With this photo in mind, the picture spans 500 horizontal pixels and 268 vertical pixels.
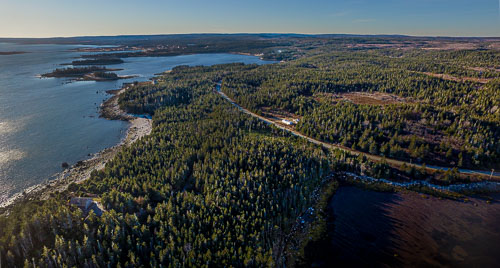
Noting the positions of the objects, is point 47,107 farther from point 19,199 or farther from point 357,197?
point 357,197

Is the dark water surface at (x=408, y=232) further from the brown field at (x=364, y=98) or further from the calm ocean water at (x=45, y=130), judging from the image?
the calm ocean water at (x=45, y=130)

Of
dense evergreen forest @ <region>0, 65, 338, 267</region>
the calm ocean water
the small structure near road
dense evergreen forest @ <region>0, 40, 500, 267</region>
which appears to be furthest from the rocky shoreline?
the small structure near road

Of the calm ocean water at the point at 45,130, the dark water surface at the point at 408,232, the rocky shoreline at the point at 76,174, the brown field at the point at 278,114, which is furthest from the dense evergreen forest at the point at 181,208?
the brown field at the point at 278,114

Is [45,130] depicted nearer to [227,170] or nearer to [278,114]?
[227,170]

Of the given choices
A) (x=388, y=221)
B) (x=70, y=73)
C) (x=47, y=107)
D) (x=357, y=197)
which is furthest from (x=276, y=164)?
(x=70, y=73)

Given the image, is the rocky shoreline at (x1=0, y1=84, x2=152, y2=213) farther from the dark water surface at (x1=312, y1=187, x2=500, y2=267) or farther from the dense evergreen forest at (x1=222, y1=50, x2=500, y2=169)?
the dark water surface at (x1=312, y1=187, x2=500, y2=267)

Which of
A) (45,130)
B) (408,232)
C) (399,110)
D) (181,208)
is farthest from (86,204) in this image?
(399,110)
